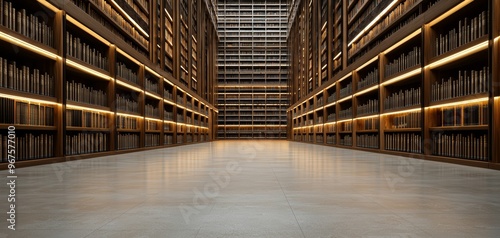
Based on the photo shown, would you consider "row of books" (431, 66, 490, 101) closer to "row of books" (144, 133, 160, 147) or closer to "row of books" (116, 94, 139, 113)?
"row of books" (116, 94, 139, 113)

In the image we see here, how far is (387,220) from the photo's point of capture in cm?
297

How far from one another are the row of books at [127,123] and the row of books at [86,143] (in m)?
0.74

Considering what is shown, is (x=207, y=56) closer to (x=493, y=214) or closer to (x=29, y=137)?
(x=29, y=137)

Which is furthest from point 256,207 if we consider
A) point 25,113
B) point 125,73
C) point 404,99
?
point 125,73

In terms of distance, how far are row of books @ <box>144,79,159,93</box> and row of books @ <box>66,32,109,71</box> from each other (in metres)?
3.85

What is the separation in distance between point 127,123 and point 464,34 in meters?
10.4

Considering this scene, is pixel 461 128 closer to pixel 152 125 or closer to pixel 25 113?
pixel 25 113

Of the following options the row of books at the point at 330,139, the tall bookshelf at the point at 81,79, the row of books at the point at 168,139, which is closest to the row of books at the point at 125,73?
the tall bookshelf at the point at 81,79

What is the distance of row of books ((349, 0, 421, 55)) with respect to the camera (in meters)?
12.5

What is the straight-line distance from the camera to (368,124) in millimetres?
14898

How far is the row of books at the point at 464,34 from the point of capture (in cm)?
741

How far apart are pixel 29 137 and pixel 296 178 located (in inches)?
206

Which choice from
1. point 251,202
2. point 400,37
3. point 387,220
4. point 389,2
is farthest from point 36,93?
point 389,2

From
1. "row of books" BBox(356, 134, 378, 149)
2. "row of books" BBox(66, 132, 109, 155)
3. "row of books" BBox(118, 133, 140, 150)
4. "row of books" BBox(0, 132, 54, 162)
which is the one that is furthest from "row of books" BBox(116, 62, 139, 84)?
"row of books" BBox(356, 134, 378, 149)
